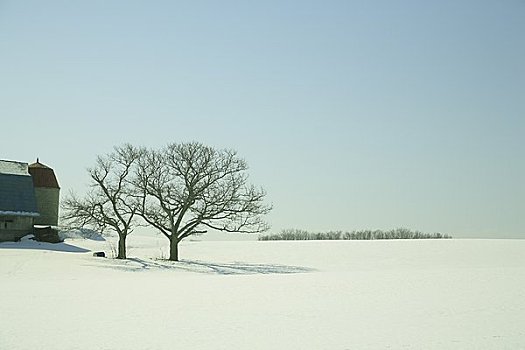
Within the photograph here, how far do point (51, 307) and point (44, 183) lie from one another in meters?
36.6

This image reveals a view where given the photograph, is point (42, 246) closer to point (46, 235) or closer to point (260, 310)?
point (46, 235)

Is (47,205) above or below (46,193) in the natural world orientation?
below

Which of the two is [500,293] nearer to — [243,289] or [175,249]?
[243,289]

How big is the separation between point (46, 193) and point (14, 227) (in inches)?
275

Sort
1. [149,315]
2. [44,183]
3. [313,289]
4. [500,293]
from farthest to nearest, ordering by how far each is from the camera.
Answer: [44,183] → [313,289] → [500,293] → [149,315]

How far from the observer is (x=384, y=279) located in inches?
968

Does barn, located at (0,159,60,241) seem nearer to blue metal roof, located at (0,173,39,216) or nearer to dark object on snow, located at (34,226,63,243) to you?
blue metal roof, located at (0,173,39,216)

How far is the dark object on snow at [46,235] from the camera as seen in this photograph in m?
44.2

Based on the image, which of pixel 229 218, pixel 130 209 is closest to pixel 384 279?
pixel 229 218

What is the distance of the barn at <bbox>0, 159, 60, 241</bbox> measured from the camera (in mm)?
44088

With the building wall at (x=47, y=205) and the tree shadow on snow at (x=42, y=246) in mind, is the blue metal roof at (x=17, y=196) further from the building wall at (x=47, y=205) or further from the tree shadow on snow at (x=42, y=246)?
the building wall at (x=47, y=205)

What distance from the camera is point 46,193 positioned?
5088 centimetres

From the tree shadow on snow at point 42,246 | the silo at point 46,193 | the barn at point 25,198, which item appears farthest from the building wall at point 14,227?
the silo at point 46,193

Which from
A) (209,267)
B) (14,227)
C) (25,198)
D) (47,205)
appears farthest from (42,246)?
(209,267)
